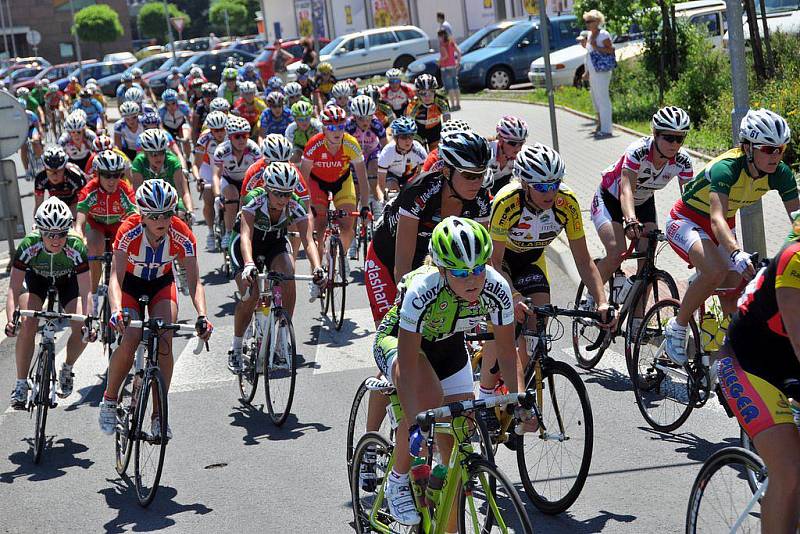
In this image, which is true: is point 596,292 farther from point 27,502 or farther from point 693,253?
point 27,502

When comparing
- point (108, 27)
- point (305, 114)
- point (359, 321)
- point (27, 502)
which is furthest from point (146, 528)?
point (108, 27)

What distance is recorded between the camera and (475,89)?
1350 inches

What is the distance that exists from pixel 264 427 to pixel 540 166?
11.0 ft

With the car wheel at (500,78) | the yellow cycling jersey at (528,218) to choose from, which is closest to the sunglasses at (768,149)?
the yellow cycling jersey at (528,218)

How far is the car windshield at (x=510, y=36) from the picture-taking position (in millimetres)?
32844

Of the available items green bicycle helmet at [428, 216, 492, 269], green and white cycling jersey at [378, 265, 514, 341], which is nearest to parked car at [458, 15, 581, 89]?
green and white cycling jersey at [378, 265, 514, 341]

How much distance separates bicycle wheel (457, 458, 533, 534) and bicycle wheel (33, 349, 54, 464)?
4.68 m

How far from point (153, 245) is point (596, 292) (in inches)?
134

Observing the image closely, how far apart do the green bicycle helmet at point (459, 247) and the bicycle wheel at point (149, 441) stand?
3025 mm

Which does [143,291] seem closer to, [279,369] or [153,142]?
[279,369]

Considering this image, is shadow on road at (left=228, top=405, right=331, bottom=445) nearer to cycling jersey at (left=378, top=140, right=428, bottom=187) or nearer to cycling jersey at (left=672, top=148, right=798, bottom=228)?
cycling jersey at (left=672, top=148, right=798, bottom=228)

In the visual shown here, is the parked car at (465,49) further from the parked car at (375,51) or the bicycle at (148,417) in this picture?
the bicycle at (148,417)

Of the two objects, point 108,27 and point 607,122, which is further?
point 108,27

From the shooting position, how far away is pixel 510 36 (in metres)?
33.2
